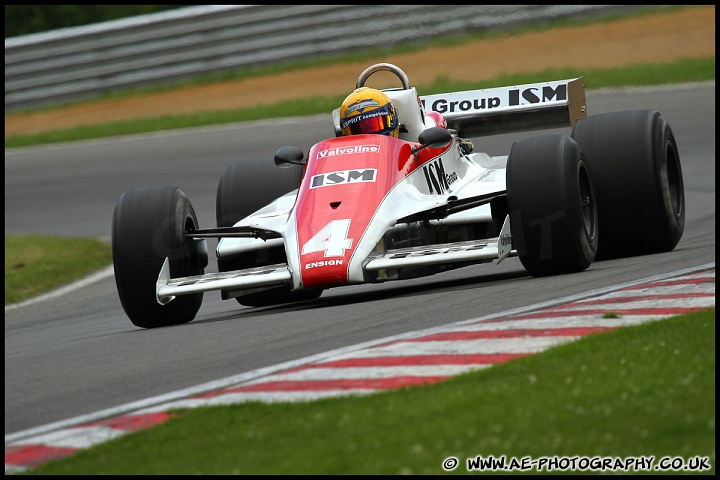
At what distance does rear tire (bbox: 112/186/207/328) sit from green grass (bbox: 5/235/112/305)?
14.8 feet

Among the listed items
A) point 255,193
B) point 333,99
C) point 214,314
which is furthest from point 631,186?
point 333,99

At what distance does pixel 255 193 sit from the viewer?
11742 mm

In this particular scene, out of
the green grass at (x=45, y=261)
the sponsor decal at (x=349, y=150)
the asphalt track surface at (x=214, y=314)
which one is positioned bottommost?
the green grass at (x=45, y=261)

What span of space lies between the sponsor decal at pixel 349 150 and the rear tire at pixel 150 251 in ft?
3.92

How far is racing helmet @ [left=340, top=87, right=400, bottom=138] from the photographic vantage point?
10.4 meters

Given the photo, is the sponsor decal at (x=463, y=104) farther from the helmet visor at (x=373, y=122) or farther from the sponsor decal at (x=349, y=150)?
the sponsor decal at (x=349, y=150)

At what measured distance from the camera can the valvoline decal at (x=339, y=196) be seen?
29.0ft

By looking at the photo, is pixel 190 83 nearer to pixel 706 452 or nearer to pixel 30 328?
pixel 30 328

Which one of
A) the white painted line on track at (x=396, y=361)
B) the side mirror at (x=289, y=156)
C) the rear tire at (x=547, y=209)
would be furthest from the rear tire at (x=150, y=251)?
the white painted line on track at (x=396, y=361)

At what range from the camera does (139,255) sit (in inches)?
380

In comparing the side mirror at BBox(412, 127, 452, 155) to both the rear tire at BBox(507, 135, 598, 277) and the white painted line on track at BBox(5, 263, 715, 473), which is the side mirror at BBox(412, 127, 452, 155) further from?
the white painted line on track at BBox(5, 263, 715, 473)

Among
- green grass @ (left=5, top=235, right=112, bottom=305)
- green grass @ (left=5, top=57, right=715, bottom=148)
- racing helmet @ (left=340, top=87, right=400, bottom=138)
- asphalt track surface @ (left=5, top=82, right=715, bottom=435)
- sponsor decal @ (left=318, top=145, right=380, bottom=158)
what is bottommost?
green grass @ (left=5, top=57, right=715, bottom=148)

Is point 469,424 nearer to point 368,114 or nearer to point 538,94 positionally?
point 368,114

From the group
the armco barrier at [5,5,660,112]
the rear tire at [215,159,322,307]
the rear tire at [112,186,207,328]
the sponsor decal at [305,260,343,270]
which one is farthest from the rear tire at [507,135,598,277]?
the armco barrier at [5,5,660,112]
